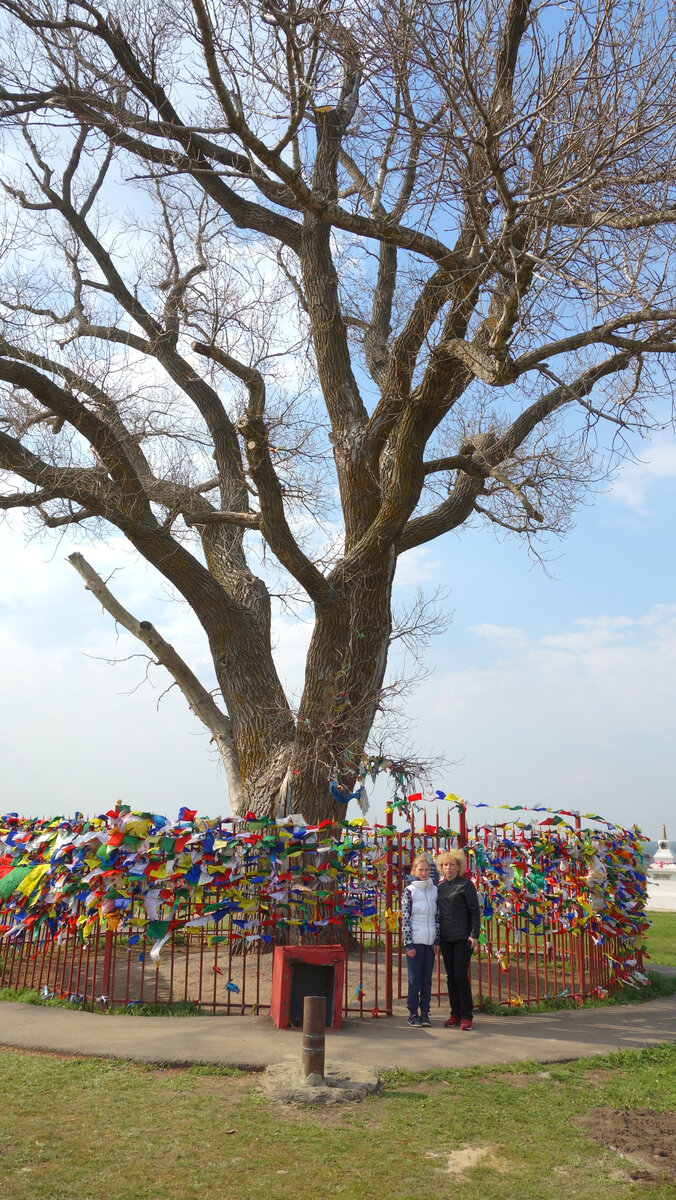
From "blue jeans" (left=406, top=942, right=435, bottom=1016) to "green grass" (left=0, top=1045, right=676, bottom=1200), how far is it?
145cm

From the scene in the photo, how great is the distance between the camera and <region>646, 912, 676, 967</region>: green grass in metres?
15.1

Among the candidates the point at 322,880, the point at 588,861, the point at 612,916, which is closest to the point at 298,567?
the point at 322,880

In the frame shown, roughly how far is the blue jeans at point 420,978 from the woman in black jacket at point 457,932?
0.80ft

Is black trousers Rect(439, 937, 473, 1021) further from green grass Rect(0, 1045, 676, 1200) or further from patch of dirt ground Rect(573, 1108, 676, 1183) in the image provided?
patch of dirt ground Rect(573, 1108, 676, 1183)

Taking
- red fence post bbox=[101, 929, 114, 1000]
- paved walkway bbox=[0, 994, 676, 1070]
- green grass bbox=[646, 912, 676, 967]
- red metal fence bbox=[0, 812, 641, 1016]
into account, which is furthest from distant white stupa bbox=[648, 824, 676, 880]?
red fence post bbox=[101, 929, 114, 1000]

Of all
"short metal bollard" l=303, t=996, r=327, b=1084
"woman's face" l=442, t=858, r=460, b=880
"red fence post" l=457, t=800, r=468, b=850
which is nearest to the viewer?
"short metal bollard" l=303, t=996, r=327, b=1084

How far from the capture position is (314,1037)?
6.05 metres

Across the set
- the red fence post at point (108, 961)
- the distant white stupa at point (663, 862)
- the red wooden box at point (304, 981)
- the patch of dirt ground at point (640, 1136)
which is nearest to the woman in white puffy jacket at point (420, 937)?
the red wooden box at point (304, 981)

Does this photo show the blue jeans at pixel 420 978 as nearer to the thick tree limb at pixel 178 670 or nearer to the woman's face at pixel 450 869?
the woman's face at pixel 450 869

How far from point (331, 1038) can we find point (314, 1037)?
1454 millimetres

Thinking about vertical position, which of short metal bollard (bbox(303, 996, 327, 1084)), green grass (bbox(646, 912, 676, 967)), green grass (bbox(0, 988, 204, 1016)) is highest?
short metal bollard (bbox(303, 996, 327, 1084))

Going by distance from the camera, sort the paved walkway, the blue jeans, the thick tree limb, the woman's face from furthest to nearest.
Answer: the thick tree limb → the woman's face → the blue jeans → the paved walkway

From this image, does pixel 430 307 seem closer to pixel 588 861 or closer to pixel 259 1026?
pixel 588 861

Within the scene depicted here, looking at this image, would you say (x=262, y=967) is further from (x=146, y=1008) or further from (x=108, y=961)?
(x=108, y=961)
